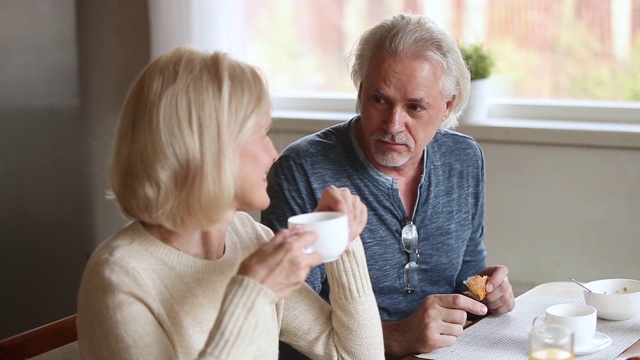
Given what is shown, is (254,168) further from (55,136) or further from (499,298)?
(55,136)

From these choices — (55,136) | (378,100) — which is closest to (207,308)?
(378,100)

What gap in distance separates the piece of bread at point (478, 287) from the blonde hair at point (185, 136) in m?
0.75

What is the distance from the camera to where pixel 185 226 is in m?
1.47

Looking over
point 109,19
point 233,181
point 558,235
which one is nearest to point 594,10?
point 558,235

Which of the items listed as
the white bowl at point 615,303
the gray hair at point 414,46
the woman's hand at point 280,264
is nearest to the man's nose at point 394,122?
the gray hair at point 414,46

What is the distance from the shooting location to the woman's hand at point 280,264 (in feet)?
4.39

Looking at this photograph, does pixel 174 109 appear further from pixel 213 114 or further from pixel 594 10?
pixel 594 10

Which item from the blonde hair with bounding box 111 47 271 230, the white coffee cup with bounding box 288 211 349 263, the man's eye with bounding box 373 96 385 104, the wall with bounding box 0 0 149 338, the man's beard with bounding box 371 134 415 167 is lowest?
the wall with bounding box 0 0 149 338

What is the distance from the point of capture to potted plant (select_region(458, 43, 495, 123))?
3.23m

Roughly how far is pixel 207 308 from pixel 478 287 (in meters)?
0.70

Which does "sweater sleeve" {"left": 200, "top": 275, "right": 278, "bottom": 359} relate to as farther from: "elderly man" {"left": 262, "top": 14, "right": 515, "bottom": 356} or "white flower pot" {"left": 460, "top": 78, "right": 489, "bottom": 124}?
"white flower pot" {"left": 460, "top": 78, "right": 489, "bottom": 124}

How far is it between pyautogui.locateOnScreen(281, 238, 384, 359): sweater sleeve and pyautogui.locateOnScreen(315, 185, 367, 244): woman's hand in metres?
0.10

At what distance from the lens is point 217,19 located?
11.6ft

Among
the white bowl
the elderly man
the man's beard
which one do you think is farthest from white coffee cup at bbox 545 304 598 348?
the man's beard
